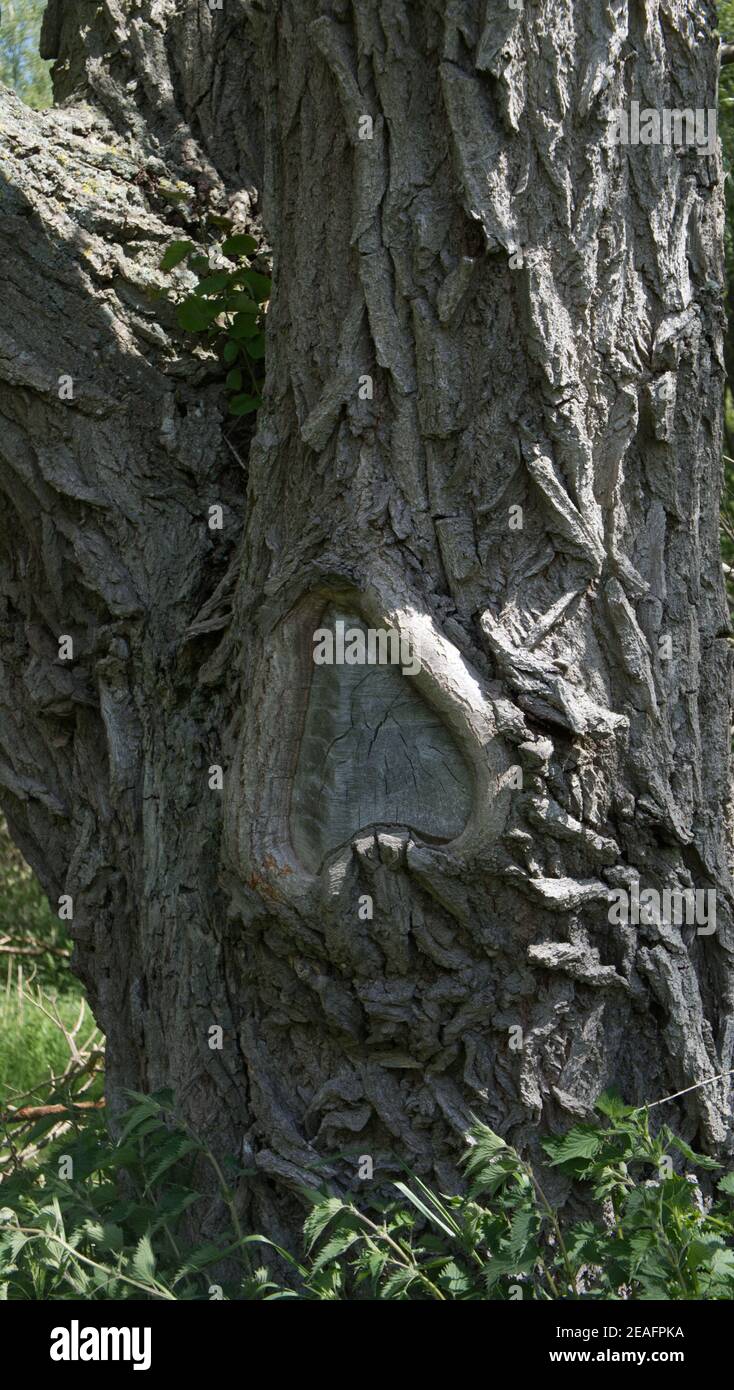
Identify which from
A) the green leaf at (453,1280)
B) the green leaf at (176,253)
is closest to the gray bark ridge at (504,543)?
the green leaf at (453,1280)

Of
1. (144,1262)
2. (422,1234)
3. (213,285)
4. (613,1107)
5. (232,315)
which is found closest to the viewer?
(144,1262)

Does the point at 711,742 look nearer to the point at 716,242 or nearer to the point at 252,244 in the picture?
the point at 716,242

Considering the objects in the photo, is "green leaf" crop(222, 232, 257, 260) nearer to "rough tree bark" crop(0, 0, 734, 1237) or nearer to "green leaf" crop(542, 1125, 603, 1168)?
"rough tree bark" crop(0, 0, 734, 1237)

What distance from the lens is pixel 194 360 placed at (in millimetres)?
3111

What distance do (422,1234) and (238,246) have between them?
2.36m

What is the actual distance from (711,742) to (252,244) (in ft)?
5.53

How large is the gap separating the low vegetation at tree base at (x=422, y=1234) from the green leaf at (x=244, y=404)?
161cm

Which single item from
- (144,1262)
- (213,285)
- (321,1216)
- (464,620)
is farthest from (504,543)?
(144,1262)

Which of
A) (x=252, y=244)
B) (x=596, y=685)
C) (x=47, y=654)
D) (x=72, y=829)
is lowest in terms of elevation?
(x=72, y=829)

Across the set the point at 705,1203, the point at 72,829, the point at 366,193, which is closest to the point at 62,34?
the point at 366,193

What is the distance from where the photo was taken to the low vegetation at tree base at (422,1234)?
228 centimetres

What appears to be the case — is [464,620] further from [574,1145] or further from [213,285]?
[213,285]

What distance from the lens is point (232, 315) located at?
316 centimetres

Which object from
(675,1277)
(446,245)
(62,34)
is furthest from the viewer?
(62,34)
